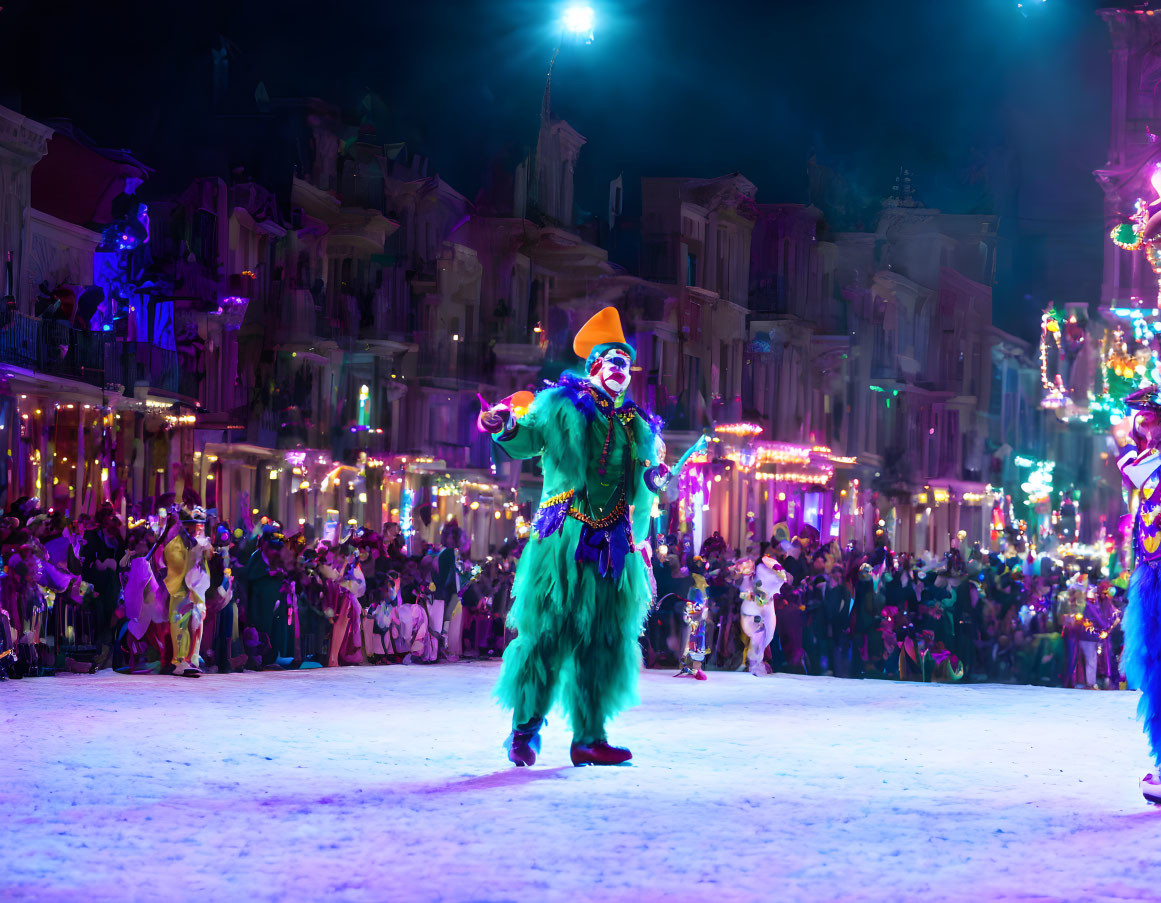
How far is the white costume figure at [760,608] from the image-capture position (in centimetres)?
1800

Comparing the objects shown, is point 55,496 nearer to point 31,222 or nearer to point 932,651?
point 31,222

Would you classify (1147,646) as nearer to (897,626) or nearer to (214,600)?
(214,600)

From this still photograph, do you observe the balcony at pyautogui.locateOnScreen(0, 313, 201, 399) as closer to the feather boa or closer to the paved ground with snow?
the paved ground with snow

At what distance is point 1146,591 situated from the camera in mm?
7746

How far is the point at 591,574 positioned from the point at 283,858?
335 cm

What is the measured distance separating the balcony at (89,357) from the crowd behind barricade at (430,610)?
8.16 meters

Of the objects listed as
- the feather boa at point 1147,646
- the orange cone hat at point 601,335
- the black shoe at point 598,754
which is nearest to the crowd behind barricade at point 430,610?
the orange cone hat at point 601,335

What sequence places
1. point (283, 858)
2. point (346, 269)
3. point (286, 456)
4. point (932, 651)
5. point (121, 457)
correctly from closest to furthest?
point (283, 858), point (932, 651), point (121, 457), point (286, 456), point (346, 269)

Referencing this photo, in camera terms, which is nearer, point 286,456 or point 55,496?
point 55,496

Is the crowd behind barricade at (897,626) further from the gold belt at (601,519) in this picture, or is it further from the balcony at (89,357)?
the balcony at (89,357)

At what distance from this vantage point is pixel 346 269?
4141 centimetres

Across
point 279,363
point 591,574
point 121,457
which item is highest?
point 279,363

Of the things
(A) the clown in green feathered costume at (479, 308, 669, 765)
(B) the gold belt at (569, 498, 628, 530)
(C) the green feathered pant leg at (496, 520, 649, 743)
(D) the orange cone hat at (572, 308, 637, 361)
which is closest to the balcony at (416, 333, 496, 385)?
(D) the orange cone hat at (572, 308, 637, 361)

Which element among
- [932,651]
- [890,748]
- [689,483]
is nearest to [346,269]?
[689,483]
